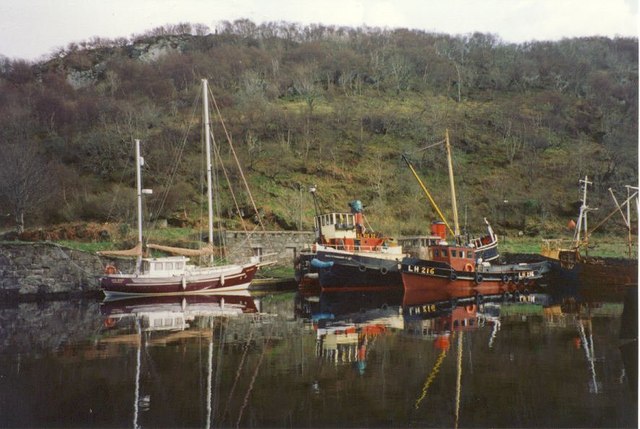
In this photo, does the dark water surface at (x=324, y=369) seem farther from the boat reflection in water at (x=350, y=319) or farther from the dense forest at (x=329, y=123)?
the dense forest at (x=329, y=123)

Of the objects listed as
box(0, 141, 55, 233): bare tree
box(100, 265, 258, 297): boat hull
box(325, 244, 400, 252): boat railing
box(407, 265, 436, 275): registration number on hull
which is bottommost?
box(100, 265, 258, 297): boat hull

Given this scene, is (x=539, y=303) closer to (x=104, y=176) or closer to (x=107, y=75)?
(x=104, y=176)

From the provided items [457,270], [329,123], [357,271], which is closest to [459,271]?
[457,270]

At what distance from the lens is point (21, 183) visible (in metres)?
39.3

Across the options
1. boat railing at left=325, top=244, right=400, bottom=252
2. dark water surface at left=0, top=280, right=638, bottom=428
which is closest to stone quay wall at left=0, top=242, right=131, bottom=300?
dark water surface at left=0, top=280, right=638, bottom=428

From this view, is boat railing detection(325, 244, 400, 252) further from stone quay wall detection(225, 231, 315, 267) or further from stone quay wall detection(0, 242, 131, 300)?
stone quay wall detection(0, 242, 131, 300)

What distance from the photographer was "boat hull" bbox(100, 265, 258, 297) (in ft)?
101

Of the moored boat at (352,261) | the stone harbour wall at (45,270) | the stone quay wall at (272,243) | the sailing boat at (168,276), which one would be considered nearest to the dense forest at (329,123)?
the stone quay wall at (272,243)

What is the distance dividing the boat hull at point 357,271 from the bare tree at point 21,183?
1799cm

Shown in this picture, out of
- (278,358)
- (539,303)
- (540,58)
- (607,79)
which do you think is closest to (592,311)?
(539,303)

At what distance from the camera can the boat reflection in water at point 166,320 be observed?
1209cm

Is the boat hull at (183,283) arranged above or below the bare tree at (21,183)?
below

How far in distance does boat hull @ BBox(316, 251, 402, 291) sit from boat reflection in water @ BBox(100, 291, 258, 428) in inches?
165

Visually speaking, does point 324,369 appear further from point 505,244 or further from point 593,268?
point 505,244
